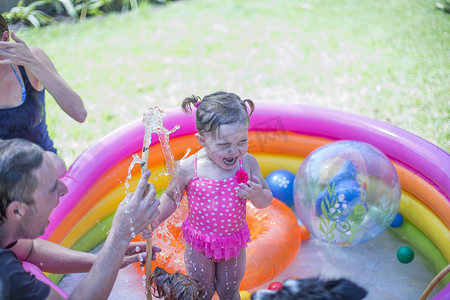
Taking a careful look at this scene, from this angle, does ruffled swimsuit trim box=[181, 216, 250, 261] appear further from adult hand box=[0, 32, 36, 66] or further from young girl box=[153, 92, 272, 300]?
adult hand box=[0, 32, 36, 66]

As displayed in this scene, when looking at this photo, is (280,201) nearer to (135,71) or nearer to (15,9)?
(135,71)

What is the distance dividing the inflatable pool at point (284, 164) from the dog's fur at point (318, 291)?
3.16ft

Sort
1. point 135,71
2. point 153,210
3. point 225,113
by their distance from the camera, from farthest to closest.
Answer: point 135,71, point 225,113, point 153,210

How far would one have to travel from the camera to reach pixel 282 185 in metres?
3.65

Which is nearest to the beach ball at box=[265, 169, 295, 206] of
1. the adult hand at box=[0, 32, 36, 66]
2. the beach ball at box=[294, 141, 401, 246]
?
the beach ball at box=[294, 141, 401, 246]

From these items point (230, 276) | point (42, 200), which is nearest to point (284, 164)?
point (230, 276)

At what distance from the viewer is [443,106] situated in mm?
5152

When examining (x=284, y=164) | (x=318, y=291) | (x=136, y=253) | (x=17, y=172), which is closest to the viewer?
(x=17, y=172)

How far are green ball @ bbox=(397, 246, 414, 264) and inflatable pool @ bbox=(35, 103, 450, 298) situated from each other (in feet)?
0.39

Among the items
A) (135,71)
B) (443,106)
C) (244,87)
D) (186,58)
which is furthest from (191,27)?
(443,106)

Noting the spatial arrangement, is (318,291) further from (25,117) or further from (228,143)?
(25,117)

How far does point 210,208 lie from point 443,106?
375cm

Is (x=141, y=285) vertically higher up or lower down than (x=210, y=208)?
lower down

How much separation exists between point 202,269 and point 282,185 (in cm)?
130
